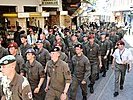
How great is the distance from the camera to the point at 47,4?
22.5 m

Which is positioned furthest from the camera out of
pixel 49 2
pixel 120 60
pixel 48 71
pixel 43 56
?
pixel 49 2

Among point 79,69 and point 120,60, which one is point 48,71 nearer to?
point 79,69

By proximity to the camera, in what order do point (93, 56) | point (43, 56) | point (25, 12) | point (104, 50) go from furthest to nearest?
point (25, 12) < point (104, 50) < point (93, 56) < point (43, 56)

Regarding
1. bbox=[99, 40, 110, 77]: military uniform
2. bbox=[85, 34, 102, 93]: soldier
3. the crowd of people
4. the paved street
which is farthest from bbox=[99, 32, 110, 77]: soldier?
bbox=[85, 34, 102, 93]: soldier

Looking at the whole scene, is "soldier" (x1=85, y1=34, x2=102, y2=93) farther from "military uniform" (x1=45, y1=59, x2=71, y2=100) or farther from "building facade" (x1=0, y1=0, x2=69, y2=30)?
"building facade" (x1=0, y1=0, x2=69, y2=30)

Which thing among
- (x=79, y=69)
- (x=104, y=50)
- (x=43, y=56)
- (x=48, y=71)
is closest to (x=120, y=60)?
(x=79, y=69)

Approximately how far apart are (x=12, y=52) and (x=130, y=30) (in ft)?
129

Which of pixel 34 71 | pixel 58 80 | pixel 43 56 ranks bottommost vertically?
pixel 58 80

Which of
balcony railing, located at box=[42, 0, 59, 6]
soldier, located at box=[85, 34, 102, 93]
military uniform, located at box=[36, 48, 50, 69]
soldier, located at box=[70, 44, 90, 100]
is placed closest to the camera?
soldier, located at box=[70, 44, 90, 100]

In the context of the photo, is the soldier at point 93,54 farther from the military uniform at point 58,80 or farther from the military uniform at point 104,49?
the military uniform at point 58,80

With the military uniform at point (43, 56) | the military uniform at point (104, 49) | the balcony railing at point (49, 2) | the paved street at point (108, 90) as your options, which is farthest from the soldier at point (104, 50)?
the balcony railing at point (49, 2)

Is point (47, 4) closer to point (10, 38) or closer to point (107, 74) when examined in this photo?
point (10, 38)

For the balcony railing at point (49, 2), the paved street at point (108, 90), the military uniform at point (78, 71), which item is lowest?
the paved street at point (108, 90)

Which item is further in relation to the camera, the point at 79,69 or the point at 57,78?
the point at 79,69
